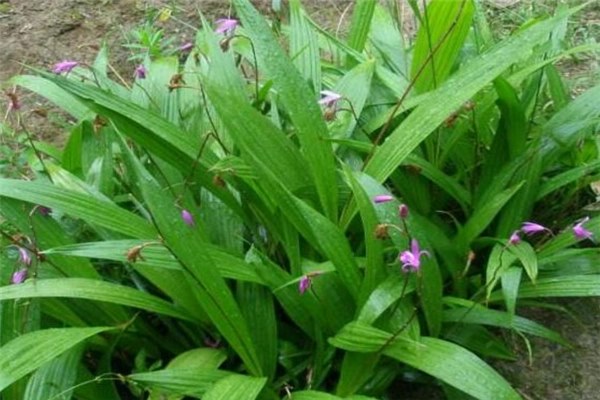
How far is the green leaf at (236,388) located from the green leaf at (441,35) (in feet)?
3.12

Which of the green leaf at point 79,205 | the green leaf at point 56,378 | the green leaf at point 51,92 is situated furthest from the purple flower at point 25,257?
the green leaf at point 51,92

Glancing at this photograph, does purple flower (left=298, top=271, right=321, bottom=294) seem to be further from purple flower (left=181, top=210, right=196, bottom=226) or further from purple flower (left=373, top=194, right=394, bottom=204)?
purple flower (left=181, top=210, right=196, bottom=226)

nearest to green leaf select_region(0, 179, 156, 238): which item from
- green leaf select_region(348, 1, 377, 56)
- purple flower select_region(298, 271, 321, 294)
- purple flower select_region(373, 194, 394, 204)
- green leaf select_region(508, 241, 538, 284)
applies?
purple flower select_region(298, 271, 321, 294)

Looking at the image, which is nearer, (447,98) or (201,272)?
(201,272)

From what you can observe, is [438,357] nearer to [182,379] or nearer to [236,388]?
[236,388]

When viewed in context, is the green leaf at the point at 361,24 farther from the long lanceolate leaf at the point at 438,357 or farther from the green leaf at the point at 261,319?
the long lanceolate leaf at the point at 438,357

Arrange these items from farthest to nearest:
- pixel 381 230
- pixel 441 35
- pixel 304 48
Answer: pixel 304 48
pixel 441 35
pixel 381 230

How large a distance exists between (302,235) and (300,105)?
1.05 feet

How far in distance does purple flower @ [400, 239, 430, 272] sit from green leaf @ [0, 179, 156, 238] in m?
0.57

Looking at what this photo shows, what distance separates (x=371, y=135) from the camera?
277cm

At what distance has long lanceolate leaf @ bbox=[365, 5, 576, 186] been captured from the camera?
7.63 feet

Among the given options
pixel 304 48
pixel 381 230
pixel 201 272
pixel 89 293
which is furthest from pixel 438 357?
pixel 304 48

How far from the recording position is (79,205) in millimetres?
2277

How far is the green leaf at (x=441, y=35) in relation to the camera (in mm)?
2625
